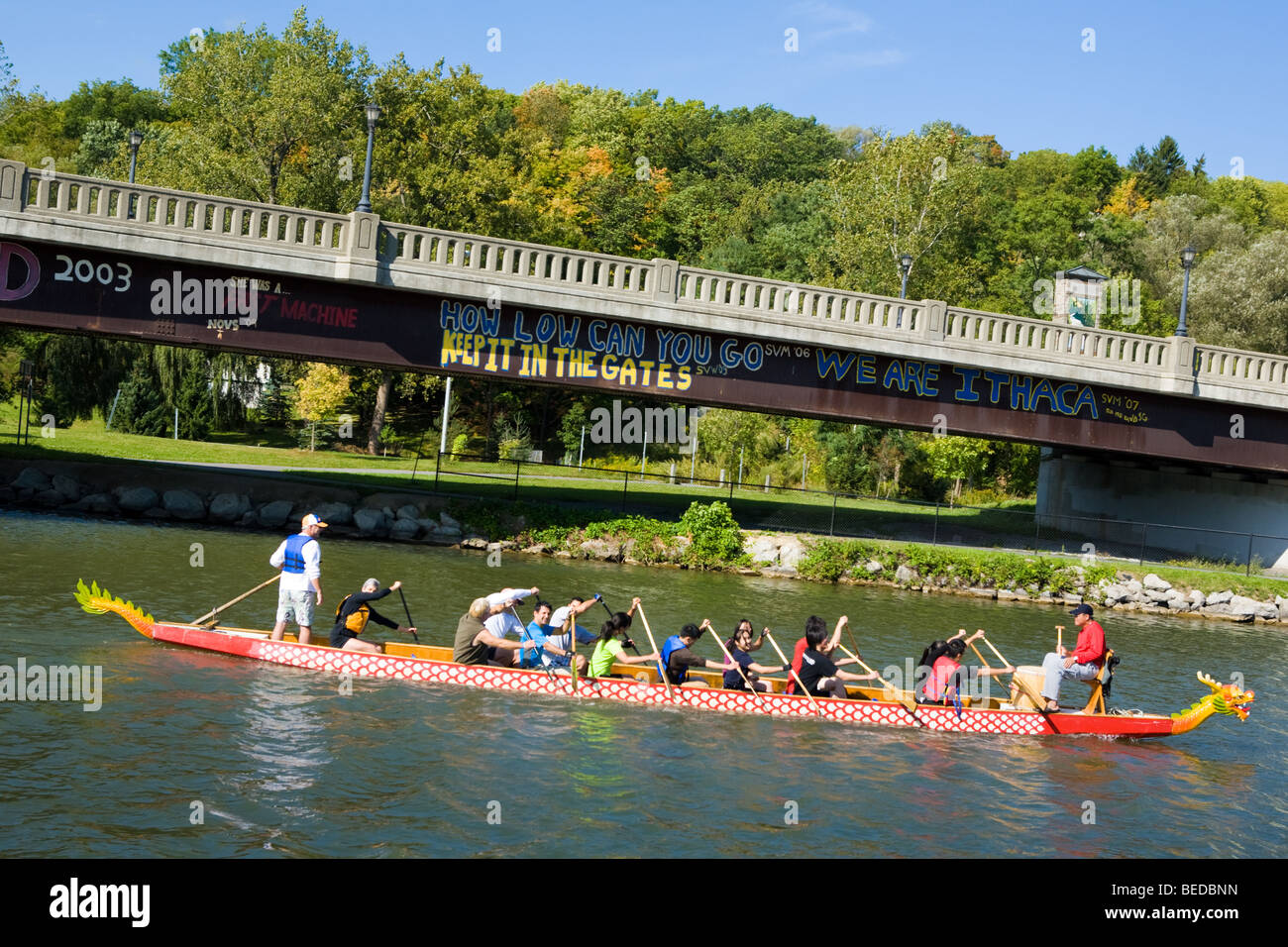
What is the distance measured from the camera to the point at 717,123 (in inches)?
4336

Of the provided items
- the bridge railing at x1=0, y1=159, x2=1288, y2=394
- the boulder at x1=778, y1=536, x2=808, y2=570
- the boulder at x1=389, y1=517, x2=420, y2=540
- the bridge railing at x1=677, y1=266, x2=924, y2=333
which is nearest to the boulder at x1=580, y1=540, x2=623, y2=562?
the boulder at x1=778, y1=536, x2=808, y2=570

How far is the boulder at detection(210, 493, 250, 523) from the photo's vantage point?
3316cm

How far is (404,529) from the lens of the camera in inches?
1341

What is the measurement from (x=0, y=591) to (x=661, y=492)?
81.6 feet

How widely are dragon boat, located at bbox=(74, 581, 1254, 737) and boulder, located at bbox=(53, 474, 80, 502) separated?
14797 millimetres

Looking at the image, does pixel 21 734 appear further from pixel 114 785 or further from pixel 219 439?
pixel 219 439

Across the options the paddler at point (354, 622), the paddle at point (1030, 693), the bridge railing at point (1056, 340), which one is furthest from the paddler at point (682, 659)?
the bridge railing at point (1056, 340)

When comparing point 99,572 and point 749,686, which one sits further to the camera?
point 99,572

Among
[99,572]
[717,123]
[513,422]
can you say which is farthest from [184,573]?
[717,123]

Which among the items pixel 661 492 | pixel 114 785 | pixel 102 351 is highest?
pixel 102 351

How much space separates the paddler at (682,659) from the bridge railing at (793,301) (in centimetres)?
1530

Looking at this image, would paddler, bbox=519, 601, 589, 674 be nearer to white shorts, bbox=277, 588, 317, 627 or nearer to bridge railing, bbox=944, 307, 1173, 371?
white shorts, bbox=277, 588, 317, 627
